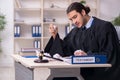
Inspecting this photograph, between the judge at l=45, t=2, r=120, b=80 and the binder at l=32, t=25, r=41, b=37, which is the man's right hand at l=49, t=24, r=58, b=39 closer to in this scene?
the judge at l=45, t=2, r=120, b=80

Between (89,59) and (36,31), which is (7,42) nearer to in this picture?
(36,31)

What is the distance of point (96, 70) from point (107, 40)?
0.31 metres

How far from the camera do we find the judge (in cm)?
269

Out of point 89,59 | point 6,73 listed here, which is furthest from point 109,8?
point 89,59

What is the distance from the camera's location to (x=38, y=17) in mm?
7402

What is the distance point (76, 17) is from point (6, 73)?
12.9ft

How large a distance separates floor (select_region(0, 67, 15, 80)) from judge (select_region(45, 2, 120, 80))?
2.89 meters

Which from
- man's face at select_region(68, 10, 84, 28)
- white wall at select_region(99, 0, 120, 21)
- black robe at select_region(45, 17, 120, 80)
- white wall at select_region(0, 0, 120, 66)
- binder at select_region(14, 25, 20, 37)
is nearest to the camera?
black robe at select_region(45, 17, 120, 80)

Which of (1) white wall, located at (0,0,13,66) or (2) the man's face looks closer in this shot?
(2) the man's face

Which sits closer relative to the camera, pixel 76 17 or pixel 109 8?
pixel 76 17

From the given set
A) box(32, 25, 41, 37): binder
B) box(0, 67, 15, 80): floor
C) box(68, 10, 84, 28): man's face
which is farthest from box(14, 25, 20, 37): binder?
box(68, 10, 84, 28): man's face

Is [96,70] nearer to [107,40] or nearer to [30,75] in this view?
[107,40]

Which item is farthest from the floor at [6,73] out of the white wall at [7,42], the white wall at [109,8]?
the white wall at [109,8]

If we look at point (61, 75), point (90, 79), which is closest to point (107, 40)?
point (90, 79)
